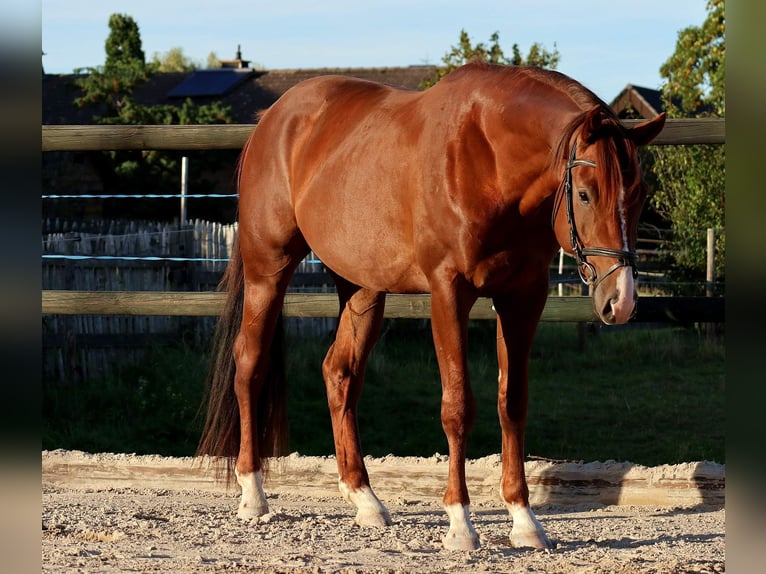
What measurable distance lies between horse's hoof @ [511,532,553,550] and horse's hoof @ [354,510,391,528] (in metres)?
0.70

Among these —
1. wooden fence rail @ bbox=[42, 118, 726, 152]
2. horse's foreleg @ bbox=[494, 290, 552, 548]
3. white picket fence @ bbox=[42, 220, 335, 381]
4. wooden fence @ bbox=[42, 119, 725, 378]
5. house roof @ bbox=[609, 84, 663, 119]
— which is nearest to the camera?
horse's foreleg @ bbox=[494, 290, 552, 548]

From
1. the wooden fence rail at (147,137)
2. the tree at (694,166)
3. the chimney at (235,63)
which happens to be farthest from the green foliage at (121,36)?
the wooden fence rail at (147,137)

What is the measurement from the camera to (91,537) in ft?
12.3

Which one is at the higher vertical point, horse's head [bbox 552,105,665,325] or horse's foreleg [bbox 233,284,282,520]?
horse's head [bbox 552,105,665,325]

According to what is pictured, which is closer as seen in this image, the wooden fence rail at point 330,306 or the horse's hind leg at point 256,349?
the horse's hind leg at point 256,349

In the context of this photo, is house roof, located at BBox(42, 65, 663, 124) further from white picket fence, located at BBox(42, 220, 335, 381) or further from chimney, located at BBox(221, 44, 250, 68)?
white picket fence, located at BBox(42, 220, 335, 381)

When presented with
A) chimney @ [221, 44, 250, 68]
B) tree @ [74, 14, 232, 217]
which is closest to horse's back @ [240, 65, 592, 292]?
tree @ [74, 14, 232, 217]

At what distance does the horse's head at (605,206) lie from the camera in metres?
3.07

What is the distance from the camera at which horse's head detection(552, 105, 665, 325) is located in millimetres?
3074

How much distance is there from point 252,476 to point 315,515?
350 mm

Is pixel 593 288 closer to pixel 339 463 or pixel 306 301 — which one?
pixel 339 463

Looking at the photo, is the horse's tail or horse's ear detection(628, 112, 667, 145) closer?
horse's ear detection(628, 112, 667, 145)

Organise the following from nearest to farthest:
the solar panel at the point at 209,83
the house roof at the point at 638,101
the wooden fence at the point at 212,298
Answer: the wooden fence at the point at 212,298, the house roof at the point at 638,101, the solar panel at the point at 209,83

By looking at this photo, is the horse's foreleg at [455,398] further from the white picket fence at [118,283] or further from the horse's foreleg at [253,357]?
the white picket fence at [118,283]
